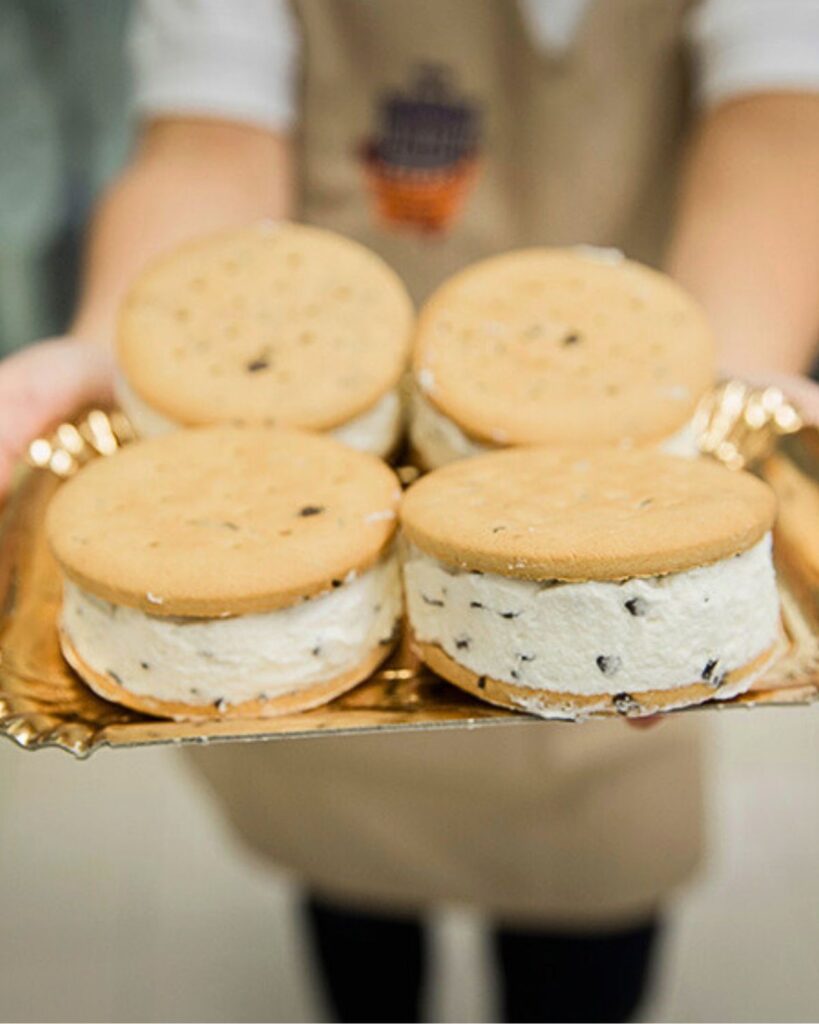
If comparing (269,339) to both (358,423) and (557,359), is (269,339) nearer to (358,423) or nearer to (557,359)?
(358,423)

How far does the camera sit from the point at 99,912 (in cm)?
172

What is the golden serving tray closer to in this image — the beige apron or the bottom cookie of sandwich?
the bottom cookie of sandwich

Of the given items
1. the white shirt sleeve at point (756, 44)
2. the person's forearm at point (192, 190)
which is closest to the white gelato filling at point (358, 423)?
the person's forearm at point (192, 190)

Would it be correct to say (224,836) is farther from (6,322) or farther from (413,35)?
(413,35)

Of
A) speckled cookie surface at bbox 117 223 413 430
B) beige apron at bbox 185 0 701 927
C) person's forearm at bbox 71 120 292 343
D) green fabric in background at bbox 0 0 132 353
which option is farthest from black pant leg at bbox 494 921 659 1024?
green fabric in background at bbox 0 0 132 353

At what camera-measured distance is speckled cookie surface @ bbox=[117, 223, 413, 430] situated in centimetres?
95

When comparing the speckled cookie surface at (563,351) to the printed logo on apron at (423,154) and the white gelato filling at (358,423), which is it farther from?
the printed logo on apron at (423,154)

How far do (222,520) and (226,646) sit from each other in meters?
0.09

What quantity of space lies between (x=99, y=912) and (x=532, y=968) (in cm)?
65

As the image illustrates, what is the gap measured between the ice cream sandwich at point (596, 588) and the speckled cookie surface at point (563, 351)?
97mm

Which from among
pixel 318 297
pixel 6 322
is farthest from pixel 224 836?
pixel 318 297

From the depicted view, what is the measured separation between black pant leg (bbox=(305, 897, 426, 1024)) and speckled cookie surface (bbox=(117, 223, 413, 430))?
77cm

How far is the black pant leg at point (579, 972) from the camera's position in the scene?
1.40 metres

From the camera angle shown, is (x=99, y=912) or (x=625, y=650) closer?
(x=625, y=650)
